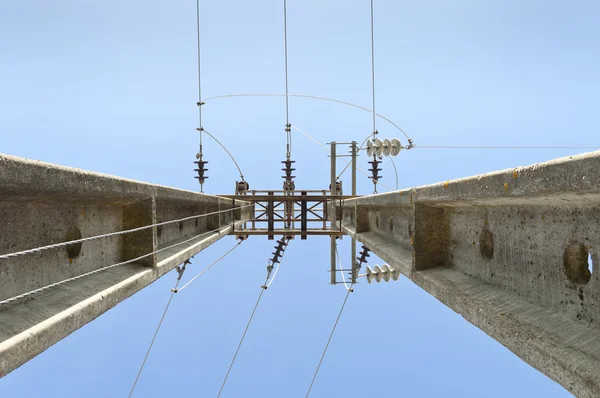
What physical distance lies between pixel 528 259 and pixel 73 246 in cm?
418

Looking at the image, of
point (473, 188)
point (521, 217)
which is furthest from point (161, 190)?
point (521, 217)

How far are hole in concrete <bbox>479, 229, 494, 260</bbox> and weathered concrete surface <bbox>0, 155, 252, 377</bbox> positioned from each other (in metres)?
3.64

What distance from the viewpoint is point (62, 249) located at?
4.27 meters

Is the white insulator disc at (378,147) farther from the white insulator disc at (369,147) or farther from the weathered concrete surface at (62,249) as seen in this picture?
the weathered concrete surface at (62,249)

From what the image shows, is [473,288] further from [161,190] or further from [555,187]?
[161,190]

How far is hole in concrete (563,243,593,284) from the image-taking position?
3.12 metres

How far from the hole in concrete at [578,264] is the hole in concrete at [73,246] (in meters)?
4.23

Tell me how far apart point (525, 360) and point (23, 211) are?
3.94 m

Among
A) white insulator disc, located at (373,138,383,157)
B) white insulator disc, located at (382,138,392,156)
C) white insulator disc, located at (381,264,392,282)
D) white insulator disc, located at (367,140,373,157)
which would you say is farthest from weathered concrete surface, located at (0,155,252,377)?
white insulator disc, located at (367,140,373,157)

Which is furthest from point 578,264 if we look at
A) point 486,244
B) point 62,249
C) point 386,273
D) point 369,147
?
point 369,147

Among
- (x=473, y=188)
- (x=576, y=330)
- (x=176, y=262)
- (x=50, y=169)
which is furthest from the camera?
(x=176, y=262)

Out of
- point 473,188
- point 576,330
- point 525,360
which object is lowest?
point 525,360

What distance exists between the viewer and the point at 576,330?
3.04 metres

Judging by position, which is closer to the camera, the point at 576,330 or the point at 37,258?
the point at 576,330
